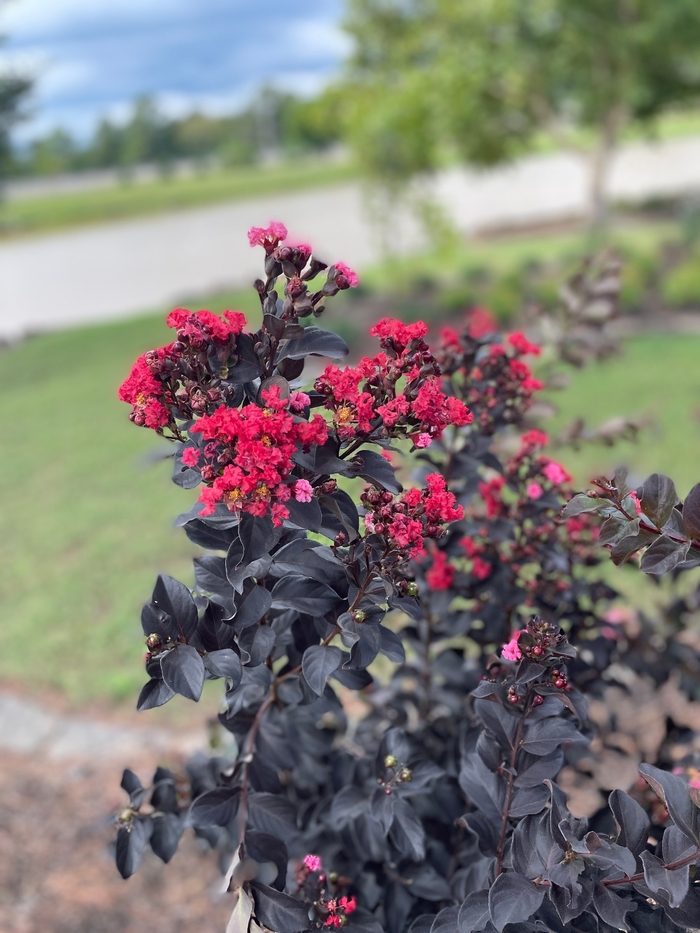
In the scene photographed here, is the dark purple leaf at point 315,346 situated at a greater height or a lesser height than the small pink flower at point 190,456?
greater

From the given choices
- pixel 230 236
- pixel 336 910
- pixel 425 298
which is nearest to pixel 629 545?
pixel 336 910

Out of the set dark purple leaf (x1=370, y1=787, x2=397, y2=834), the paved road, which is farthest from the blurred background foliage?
the paved road

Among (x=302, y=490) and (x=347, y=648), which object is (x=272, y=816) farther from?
(x=302, y=490)

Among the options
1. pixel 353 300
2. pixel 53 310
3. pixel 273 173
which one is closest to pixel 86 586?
pixel 353 300

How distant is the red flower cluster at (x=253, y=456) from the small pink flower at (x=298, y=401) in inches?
0.5

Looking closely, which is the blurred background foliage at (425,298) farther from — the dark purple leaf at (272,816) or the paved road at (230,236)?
the paved road at (230,236)

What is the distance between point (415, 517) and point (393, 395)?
0.14 metres

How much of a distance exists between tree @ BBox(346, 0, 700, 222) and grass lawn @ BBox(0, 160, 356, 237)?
9110 millimetres

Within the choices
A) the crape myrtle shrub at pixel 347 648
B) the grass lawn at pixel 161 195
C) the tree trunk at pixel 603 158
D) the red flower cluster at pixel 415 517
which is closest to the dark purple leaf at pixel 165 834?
the crape myrtle shrub at pixel 347 648

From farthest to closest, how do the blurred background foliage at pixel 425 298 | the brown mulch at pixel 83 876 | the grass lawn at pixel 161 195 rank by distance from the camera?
the grass lawn at pixel 161 195 < the blurred background foliage at pixel 425 298 < the brown mulch at pixel 83 876

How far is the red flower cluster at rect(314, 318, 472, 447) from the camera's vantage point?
34.9 inches

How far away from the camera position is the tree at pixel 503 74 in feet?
33.1

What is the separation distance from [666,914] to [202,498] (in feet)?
2.23

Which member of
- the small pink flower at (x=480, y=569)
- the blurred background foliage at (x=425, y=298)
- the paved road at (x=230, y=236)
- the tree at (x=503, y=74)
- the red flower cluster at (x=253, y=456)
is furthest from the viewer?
the paved road at (x=230, y=236)
